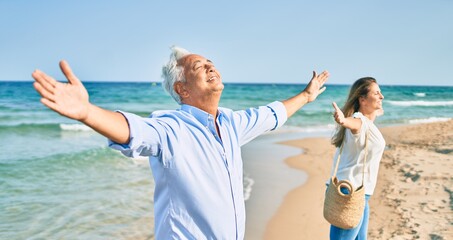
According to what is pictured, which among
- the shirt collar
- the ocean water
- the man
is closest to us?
the man

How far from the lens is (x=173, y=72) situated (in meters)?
2.58

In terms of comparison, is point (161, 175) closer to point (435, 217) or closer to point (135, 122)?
point (135, 122)

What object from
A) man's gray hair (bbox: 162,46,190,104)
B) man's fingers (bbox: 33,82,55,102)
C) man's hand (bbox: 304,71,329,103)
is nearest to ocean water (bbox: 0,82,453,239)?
man's hand (bbox: 304,71,329,103)

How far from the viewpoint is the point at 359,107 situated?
4336mm

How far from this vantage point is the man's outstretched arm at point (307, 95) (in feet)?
9.93

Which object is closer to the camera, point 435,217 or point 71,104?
point 71,104

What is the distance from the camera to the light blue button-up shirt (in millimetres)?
2127

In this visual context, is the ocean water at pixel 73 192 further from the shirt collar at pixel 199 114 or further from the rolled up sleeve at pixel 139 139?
the rolled up sleeve at pixel 139 139

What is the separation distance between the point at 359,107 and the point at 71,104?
126 inches

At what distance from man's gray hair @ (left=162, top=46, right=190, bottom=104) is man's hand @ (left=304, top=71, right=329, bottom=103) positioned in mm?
958

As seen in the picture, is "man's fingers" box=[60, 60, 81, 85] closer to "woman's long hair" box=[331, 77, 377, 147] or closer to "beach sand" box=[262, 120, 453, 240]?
"woman's long hair" box=[331, 77, 377, 147]

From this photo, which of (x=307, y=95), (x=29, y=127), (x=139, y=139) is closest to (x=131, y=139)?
(x=139, y=139)

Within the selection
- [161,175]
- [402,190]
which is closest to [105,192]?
[402,190]

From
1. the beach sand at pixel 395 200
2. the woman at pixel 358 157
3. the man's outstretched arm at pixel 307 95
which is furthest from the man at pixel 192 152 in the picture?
the beach sand at pixel 395 200
